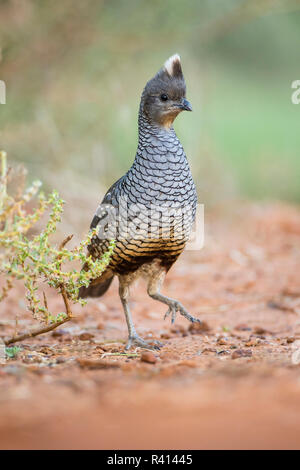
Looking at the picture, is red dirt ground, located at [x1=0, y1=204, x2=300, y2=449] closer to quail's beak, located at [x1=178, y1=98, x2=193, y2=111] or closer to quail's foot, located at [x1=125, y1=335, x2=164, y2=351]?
quail's foot, located at [x1=125, y1=335, x2=164, y2=351]

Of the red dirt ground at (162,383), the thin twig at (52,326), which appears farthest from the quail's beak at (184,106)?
the red dirt ground at (162,383)

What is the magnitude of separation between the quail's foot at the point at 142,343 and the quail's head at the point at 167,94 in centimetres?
154

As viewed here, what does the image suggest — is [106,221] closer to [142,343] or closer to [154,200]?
[154,200]

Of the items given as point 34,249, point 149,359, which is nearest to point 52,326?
point 34,249

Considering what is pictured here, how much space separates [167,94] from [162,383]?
221 cm

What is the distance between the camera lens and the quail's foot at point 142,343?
13.4 ft

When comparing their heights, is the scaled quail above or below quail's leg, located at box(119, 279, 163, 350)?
above

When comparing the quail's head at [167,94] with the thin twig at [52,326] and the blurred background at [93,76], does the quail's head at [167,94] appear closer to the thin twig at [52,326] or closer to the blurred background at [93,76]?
the thin twig at [52,326]

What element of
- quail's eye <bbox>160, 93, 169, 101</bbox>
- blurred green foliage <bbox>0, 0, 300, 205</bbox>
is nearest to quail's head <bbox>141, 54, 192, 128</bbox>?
quail's eye <bbox>160, 93, 169, 101</bbox>

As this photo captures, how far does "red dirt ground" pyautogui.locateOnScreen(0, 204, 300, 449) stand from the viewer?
6.97ft

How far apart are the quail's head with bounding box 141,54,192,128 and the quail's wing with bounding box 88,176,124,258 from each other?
22.1 inches

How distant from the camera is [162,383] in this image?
2.62 metres

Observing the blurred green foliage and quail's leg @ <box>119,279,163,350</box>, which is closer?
quail's leg @ <box>119,279,163,350</box>

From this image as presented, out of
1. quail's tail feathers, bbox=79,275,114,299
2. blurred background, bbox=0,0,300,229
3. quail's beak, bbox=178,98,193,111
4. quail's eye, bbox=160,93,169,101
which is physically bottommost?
quail's tail feathers, bbox=79,275,114,299
